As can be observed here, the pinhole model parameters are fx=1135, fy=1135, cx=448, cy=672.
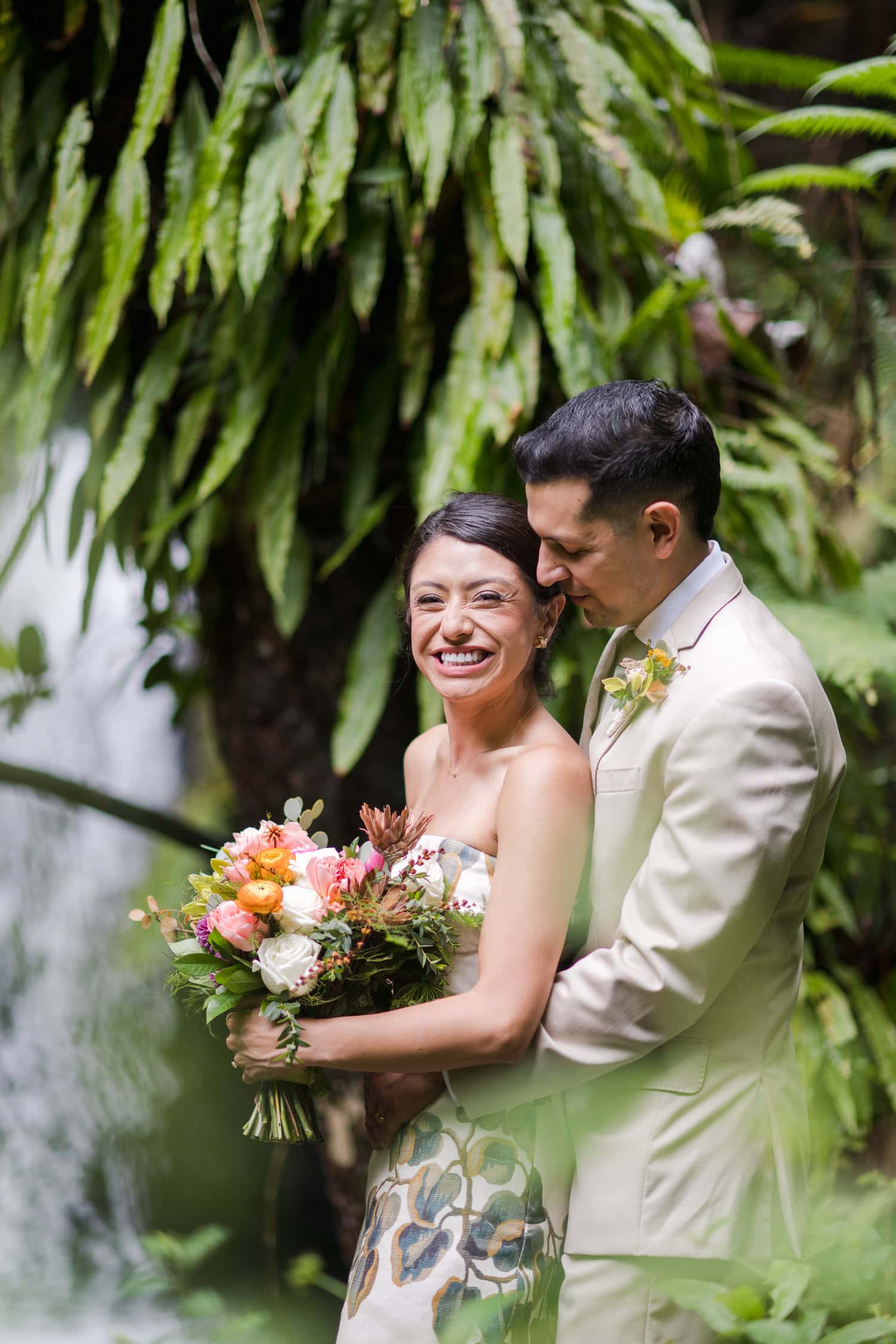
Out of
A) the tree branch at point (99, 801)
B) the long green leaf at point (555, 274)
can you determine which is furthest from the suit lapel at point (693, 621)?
the tree branch at point (99, 801)

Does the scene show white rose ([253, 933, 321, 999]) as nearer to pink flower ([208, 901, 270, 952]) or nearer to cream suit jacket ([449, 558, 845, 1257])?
pink flower ([208, 901, 270, 952])

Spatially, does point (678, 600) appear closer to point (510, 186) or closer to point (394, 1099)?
point (394, 1099)

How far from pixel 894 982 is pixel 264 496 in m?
1.94

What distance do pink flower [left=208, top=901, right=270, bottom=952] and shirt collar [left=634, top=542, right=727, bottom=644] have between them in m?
0.62

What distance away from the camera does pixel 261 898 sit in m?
1.40

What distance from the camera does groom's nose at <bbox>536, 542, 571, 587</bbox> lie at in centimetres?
150

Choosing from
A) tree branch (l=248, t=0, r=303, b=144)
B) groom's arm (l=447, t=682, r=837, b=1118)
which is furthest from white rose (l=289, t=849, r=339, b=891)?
tree branch (l=248, t=0, r=303, b=144)

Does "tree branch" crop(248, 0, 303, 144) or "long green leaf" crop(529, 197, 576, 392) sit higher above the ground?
"tree branch" crop(248, 0, 303, 144)

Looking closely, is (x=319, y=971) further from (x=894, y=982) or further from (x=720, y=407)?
(x=720, y=407)

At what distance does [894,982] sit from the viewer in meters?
2.80

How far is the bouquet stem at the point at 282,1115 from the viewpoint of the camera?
1577 millimetres

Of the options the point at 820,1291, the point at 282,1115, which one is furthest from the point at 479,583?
the point at 820,1291

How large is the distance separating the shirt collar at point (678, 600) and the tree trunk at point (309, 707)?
142 centimetres

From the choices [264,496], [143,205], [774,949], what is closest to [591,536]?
[774,949]
